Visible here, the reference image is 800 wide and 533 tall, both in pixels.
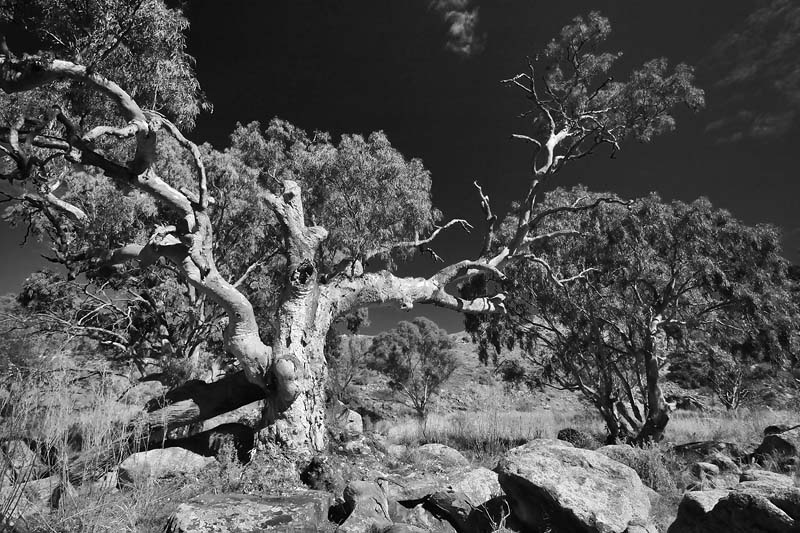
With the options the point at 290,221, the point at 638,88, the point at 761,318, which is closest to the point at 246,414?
the point at 290,221

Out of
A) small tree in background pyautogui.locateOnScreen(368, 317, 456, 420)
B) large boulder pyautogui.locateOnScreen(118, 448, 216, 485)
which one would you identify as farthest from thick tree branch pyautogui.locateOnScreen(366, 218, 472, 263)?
small tree in background pyautogui.locateOnScreen(368, 317, 456, 420)

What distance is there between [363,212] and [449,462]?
5718 mm

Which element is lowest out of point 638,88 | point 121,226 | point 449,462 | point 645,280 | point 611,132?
point 449,462

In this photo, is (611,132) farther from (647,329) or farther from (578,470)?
(578,470)

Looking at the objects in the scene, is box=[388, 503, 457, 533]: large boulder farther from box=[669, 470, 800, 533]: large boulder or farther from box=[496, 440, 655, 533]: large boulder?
box=[669, 470, 800, 533]: large boulder

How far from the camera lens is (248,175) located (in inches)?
431

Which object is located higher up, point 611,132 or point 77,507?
point 611,132

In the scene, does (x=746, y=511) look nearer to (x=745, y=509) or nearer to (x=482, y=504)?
(x=745, y=509)

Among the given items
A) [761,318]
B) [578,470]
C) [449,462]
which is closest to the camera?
[578,470]

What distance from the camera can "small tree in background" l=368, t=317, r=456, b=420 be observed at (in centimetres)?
2380

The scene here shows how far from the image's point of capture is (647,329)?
972 cm

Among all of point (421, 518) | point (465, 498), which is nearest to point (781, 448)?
point (465, 498)

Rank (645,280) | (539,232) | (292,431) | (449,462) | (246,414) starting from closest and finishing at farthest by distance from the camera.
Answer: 1. (292,431)
2. (449,462)
3. (246,414)
4. (645,280)
5. (539,232)

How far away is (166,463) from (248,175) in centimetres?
797
